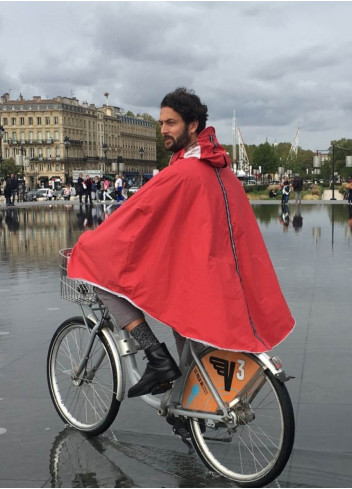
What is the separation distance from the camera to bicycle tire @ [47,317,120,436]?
459cm

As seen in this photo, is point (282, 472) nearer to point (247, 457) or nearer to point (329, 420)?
point (247, 457)

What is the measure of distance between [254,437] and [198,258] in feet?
3.55

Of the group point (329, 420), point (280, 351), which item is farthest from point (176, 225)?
point (280, 351)

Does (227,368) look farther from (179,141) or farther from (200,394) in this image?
(179,141)

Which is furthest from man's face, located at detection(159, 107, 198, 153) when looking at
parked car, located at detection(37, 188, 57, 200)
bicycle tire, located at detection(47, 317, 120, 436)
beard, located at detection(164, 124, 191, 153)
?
parked car, located at detection(37, 188, 57, 200)

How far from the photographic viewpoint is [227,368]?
154 inches

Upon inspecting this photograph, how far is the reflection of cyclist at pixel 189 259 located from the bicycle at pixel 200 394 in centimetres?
15

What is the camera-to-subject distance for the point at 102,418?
4594mm

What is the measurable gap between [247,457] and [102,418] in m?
0.87

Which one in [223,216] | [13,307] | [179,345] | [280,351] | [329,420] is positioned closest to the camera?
[223,216]

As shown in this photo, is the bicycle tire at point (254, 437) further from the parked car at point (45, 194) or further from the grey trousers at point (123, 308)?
the parked car at point (45, 194)

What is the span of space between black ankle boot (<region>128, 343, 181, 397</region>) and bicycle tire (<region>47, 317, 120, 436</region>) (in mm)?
375

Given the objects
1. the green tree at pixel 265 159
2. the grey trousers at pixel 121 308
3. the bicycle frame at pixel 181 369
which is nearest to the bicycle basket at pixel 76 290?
the bicycle frame at pixel 181 369

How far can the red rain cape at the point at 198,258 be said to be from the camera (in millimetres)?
3807
